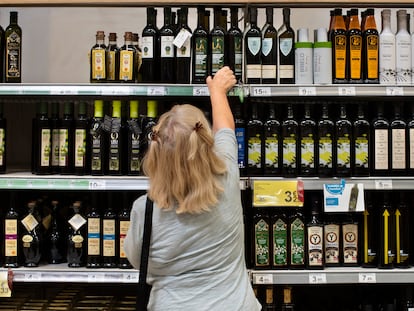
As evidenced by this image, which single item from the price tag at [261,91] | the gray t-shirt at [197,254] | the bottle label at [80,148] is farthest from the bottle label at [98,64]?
the gray t-shirt at [197,254]

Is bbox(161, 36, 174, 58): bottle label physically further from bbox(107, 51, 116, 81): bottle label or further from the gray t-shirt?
the gray t-shirt

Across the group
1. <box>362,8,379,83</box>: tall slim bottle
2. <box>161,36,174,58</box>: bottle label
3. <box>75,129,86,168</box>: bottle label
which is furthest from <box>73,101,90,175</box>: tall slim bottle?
<box>362,8,379,83</box>: tall slim bottle

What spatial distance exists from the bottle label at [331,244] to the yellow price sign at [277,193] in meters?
0.28

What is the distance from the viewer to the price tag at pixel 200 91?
254 cm

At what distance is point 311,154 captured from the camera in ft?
8.61

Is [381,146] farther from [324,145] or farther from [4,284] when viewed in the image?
[4,284]

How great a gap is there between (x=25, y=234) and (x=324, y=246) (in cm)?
144

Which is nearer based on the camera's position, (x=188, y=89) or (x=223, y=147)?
(x=223, y=147)

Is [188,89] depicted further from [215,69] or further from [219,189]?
[219,189]

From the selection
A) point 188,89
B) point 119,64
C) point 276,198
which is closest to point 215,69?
point 188,89

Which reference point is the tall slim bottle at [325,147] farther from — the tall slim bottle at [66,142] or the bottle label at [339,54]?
the tall slim bottle at [66,142]

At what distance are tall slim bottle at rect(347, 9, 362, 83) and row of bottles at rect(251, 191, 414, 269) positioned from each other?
23.3 inches

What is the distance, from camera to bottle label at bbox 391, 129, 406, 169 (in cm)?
265

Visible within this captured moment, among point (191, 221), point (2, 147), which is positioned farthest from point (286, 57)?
point (2, 147)
